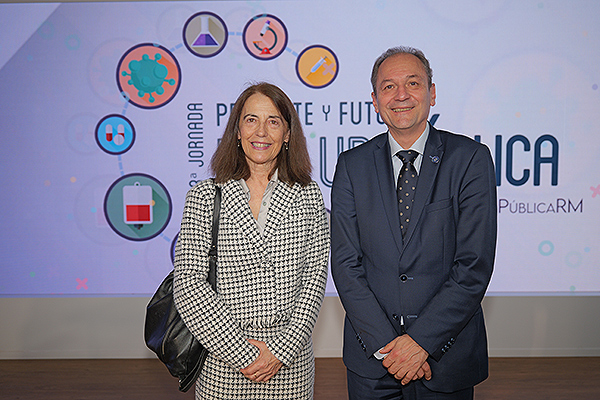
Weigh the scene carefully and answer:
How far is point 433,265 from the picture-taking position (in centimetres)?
170

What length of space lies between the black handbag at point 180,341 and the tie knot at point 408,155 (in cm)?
68

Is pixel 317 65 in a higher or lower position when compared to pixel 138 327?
higher

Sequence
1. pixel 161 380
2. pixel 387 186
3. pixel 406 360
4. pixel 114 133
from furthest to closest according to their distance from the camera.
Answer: pixel 114 133, pixel 161 380, pixel 387 186, pixel 406 360

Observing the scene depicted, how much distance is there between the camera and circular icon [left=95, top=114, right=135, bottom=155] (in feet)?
12.7

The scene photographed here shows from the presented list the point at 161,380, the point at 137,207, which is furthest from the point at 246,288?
the point at 137,207

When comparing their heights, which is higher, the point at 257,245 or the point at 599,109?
the point at 599,109

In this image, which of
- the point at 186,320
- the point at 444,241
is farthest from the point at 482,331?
the point at 186,320

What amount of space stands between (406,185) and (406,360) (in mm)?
600

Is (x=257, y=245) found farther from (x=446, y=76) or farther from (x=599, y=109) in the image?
(x=599, y=109)

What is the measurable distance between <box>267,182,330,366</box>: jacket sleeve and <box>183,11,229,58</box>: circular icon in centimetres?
225

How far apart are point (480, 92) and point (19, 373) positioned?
4070 mm

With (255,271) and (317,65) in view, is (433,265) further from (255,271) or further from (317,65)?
(317,65)

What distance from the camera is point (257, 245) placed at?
1783 millimetres

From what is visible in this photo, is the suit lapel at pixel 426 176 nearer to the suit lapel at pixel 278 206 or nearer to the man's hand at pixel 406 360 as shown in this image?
the man's hand at pixel 406 360
